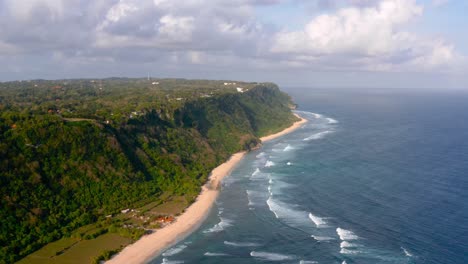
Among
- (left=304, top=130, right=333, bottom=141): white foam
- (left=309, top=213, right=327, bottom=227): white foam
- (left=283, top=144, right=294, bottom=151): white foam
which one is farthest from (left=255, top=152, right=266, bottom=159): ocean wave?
(left=309, top=213, right=327, bottom=227): white foam

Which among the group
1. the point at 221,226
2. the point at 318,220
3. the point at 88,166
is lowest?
the point at 221,226

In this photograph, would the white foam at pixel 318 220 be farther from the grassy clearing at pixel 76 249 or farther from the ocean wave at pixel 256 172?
the grassy clearing at pixel 76 249

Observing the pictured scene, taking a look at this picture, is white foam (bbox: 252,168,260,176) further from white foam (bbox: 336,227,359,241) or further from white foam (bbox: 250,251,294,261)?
white foam (bbox: 250,251,294,261)

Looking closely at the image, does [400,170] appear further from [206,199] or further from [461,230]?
[206,199]

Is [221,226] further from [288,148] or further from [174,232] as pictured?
[288,148]

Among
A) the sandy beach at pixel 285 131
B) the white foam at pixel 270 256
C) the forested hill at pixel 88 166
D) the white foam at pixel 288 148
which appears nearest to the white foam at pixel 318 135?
the sandy beach at pixel 285 131

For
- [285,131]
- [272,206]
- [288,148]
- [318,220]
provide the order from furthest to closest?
1. [285,131]
2. [288,148]
3. [272,206]
4. [318,220]

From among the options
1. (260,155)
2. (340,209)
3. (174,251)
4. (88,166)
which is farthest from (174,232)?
(260,155)
